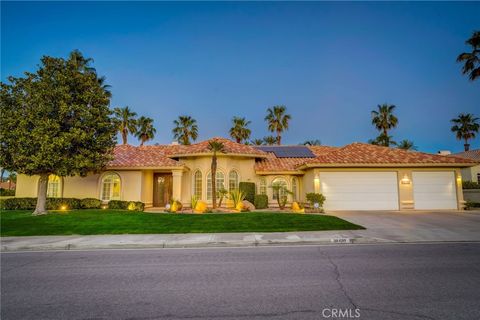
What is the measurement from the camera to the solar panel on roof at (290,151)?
23.5m

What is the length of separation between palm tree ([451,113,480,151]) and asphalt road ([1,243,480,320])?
4670 centimetres

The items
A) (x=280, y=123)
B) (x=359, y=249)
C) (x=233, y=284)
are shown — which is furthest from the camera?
(x=280, y=123)

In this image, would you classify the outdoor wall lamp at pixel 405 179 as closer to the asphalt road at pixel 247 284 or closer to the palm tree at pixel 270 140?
the asphalt road at pixel 247 284

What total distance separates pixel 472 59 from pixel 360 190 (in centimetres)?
1200

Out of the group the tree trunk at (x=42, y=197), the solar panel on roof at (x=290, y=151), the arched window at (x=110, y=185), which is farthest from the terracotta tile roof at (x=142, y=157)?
the solar panel on roof at (x=290, y=151)

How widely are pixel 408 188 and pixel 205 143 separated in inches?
610

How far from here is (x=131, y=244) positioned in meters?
8.59

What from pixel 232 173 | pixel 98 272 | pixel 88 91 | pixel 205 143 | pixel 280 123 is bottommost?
pixel 98 272

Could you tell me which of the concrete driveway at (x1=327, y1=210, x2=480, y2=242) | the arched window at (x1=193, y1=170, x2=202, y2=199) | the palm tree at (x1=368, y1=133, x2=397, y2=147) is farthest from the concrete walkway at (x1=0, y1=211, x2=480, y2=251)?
the palm tree at (x1=368, y1=133, x2=397, y2=147)

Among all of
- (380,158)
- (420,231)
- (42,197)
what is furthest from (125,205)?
(380,158)

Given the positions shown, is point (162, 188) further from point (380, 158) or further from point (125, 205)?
point (380, 158)

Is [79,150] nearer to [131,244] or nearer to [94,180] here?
[94,180]

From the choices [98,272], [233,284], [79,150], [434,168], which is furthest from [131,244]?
[434,168]

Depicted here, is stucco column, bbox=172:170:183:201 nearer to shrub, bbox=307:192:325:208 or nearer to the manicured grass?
the manicured grass
